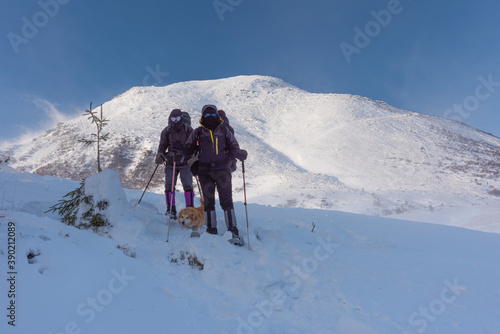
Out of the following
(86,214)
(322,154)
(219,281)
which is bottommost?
(219,281)

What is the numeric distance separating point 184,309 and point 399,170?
105 feet

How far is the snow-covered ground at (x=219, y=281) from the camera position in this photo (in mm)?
1887

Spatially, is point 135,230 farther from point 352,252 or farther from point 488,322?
point 488,322

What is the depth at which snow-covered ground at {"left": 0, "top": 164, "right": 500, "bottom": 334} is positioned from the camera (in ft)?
6.19

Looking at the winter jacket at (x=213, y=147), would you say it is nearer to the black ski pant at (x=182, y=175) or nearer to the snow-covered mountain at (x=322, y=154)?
the black ski pant at (x=182, y=175)

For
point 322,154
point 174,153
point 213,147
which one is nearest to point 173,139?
point 174,153

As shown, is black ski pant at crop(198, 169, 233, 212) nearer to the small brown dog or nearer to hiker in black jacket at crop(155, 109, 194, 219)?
the small brown dog

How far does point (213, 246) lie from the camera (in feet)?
12.2

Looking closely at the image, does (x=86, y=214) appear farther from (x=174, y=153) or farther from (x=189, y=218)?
(x=174, y=153)

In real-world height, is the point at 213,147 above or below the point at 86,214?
above

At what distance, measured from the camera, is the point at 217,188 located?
14.9 feet

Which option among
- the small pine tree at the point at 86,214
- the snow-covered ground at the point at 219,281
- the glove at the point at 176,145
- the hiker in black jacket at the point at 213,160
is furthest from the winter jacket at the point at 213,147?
the small pine tree at the point at 86,214

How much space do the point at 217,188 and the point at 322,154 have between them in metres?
32.1

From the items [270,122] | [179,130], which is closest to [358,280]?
[179,130]
